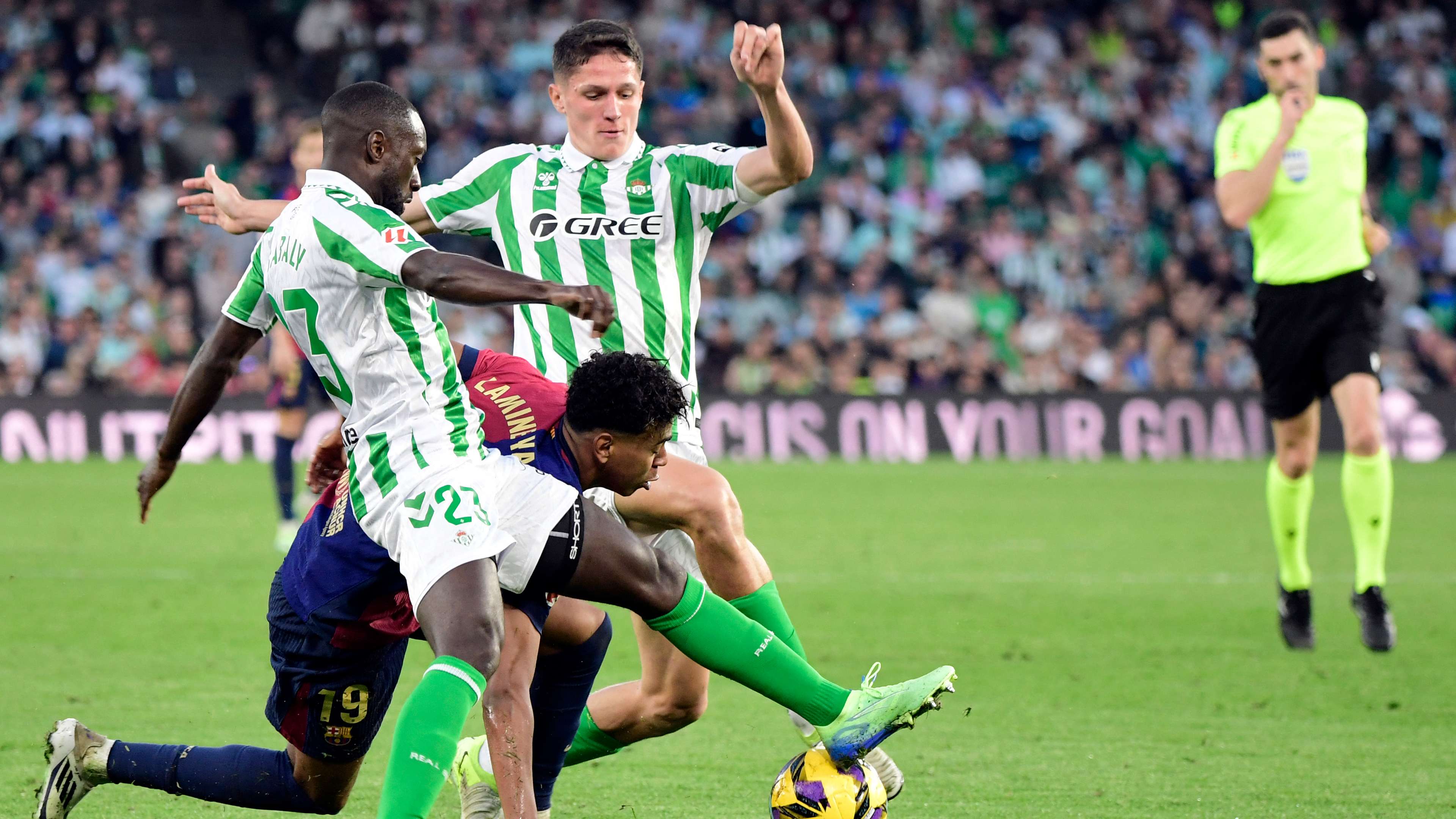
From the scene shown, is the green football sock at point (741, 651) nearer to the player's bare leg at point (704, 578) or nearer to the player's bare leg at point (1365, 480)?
the player's bare leg at point (704, 578)

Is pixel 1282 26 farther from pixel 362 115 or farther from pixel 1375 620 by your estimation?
pixel 362 115

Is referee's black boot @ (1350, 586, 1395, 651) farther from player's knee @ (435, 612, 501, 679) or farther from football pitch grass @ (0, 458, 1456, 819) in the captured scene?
player's knee @ (435, 612, 501, 679)

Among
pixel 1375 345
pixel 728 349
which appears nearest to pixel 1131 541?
pixel 1375 345

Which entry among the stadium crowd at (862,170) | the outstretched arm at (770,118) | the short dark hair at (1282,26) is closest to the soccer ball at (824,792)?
the outstretched arm at (770,118)

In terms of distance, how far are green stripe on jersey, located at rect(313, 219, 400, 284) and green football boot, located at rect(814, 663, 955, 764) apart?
4.86 feet

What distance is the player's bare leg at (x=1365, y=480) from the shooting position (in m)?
7.30

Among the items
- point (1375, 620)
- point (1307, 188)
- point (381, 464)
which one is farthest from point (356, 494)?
point (1307, 188)

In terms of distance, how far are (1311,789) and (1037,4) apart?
19.9 metres

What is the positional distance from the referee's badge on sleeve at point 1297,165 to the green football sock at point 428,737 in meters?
5.48

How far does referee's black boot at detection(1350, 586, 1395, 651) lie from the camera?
715cm

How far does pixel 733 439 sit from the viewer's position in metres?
17.6

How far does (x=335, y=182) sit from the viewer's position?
3848 millimetres

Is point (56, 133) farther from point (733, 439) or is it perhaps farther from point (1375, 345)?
point (1375, 345)

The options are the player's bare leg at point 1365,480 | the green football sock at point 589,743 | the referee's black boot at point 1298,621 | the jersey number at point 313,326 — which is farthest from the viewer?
the referee's black boot at point 1298,621
